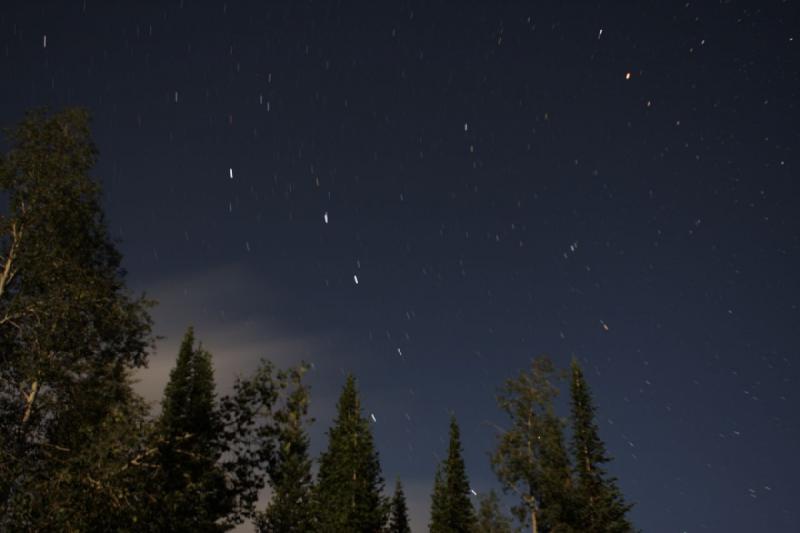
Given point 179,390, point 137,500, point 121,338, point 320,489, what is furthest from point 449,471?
point 137,500

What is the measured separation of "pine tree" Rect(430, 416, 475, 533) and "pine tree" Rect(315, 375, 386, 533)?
6.97 m

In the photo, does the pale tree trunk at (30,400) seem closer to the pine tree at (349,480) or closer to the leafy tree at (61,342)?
the leafy tree at (61,342)

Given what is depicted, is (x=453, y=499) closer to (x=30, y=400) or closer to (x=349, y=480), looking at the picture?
(x=349, y=480)

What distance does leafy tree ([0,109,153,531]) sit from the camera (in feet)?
34.1

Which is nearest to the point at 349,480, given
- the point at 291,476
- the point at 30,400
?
the point at 291,476

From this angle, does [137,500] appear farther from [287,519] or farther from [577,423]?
[577,423]

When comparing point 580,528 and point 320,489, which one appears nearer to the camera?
point 580,528

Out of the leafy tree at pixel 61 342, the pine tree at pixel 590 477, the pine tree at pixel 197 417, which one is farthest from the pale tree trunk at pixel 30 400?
the pine tree at pixel 590 477

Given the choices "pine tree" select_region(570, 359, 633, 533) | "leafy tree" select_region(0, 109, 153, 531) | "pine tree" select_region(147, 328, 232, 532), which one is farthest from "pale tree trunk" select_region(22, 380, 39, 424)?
"pine tree" select_region(570, 359, 633, 533)

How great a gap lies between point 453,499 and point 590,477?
14.8 meters

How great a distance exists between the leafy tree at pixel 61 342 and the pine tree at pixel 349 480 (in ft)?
125

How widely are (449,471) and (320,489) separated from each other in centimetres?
1295

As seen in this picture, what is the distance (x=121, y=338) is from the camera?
16531mm

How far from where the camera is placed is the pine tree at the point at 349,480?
5116 cm
